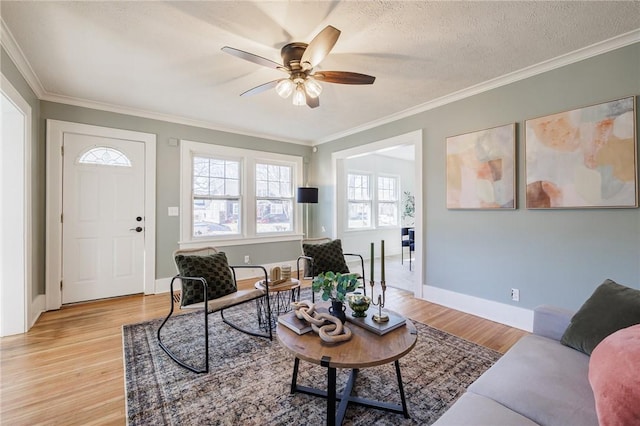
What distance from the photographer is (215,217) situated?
175 inches

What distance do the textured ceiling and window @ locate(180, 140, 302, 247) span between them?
3.98 feet

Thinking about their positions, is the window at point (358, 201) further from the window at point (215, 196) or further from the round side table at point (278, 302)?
the round side table at point (278, 302)

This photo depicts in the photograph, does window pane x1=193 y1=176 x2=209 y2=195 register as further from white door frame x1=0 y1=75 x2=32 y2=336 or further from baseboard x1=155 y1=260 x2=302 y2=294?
white door frame x1=0 y1=75 x2=32 y2=336

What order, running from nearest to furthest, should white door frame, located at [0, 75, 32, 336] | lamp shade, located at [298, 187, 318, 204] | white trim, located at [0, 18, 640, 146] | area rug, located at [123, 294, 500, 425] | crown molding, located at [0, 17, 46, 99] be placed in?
1. area rug, located at [123, 294, 500, 425]
2. crown molding, located at [0, 17, 46, 99]
3. white trim, located at [0, 18, 640, 146]
4. white door frame, located at [0, 75, 32, 336]
5. lamp shade, located at [298, 187, 318, 204]

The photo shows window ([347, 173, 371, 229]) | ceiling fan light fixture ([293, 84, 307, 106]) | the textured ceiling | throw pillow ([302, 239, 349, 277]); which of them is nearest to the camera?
the textured ceiling

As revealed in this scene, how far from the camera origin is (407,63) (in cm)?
250

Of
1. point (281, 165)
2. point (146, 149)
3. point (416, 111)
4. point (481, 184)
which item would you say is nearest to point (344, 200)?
point (281, 165)

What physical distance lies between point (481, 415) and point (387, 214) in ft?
20.5

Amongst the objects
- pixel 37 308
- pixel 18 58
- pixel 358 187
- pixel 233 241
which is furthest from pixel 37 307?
pixel 358 187

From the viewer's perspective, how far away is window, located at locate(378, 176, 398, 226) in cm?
689

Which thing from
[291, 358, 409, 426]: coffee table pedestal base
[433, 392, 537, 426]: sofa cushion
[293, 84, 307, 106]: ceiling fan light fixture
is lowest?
[291, 358, 409, 426]: coffee table pedestal base

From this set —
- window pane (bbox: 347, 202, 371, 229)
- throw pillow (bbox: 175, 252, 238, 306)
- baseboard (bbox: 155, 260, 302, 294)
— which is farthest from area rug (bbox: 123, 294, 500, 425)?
window pane (bbox: 347, 202, 371, 229)

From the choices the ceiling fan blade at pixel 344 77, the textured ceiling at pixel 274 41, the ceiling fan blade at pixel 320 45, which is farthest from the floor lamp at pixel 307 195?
the ceiling fan blade at pixel 320 45

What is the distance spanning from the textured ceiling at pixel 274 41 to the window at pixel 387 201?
12.1 feet
